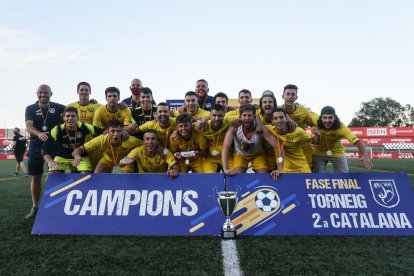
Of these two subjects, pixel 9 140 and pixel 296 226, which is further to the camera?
pixel 9 140

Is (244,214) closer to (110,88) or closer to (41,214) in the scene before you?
(41,214)

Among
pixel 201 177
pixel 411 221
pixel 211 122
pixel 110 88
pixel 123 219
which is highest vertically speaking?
pixel 110 88

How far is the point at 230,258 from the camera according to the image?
3.59m

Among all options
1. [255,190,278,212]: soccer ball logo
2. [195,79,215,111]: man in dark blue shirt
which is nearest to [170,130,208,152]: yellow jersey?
[255,190,278,212]: soccer ball logo

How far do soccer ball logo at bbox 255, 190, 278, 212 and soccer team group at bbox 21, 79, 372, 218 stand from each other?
59 cm

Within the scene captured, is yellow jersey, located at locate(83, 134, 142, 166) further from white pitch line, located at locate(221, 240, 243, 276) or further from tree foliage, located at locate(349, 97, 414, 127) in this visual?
tree foliage, located at locate(349, 97, 414, 127)

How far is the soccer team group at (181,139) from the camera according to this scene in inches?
217

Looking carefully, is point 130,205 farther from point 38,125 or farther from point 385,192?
point 385,192

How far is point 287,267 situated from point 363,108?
329 ft

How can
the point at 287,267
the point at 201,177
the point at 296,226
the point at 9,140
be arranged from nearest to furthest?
the point at 287,267
the point at 296,226
the point at 201,177
the point at 9,140

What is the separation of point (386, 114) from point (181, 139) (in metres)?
97.4

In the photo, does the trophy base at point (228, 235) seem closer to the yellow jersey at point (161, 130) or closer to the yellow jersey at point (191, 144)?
the yellow jersey at point (191, 144)

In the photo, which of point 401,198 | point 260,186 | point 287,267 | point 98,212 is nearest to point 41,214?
point 98,212

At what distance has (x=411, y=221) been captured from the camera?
15.1ft
